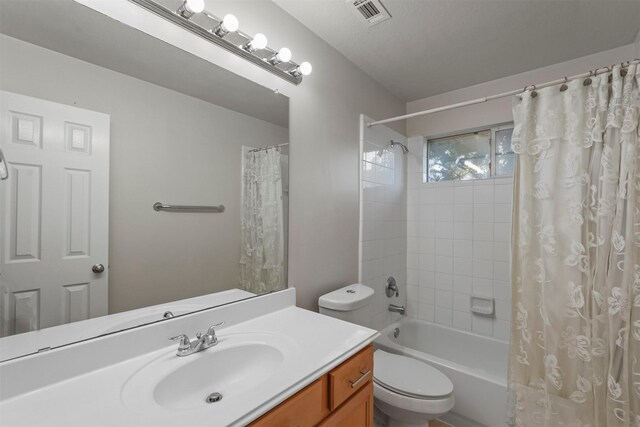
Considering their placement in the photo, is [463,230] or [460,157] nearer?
[463,230]

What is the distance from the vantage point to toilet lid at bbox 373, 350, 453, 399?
1461 millimetres

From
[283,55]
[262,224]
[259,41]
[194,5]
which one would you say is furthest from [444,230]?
[194,5]

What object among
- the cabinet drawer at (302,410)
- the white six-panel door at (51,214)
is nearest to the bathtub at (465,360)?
the cabinet drawer at (302,410)

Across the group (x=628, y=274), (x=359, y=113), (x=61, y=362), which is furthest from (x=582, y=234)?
(x=61, y=362)

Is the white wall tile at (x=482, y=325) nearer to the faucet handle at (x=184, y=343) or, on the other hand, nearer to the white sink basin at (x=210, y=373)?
the white sink basin at (x=210, y=373)

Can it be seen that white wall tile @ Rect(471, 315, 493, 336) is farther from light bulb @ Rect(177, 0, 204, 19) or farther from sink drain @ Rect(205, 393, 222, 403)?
light bulb @ Rect(177, 0, 204, 19)

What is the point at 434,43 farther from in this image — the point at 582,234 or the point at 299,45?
the point at 582,234

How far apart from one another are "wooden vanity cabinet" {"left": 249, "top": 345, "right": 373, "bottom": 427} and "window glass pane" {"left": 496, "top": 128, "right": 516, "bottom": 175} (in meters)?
1.99

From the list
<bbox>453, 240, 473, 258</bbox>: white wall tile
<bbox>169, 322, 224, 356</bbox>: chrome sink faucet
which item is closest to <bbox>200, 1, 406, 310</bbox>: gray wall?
<bbox>169, 322, 224, 356</bbox>: chrome sink faucet

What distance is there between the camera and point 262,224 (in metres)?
1.41

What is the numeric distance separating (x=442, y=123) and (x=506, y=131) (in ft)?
1.62

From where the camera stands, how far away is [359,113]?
Result: 2.05 metres

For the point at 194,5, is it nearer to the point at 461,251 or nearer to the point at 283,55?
the point at 283,55

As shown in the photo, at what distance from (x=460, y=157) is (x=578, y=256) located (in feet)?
4.64
